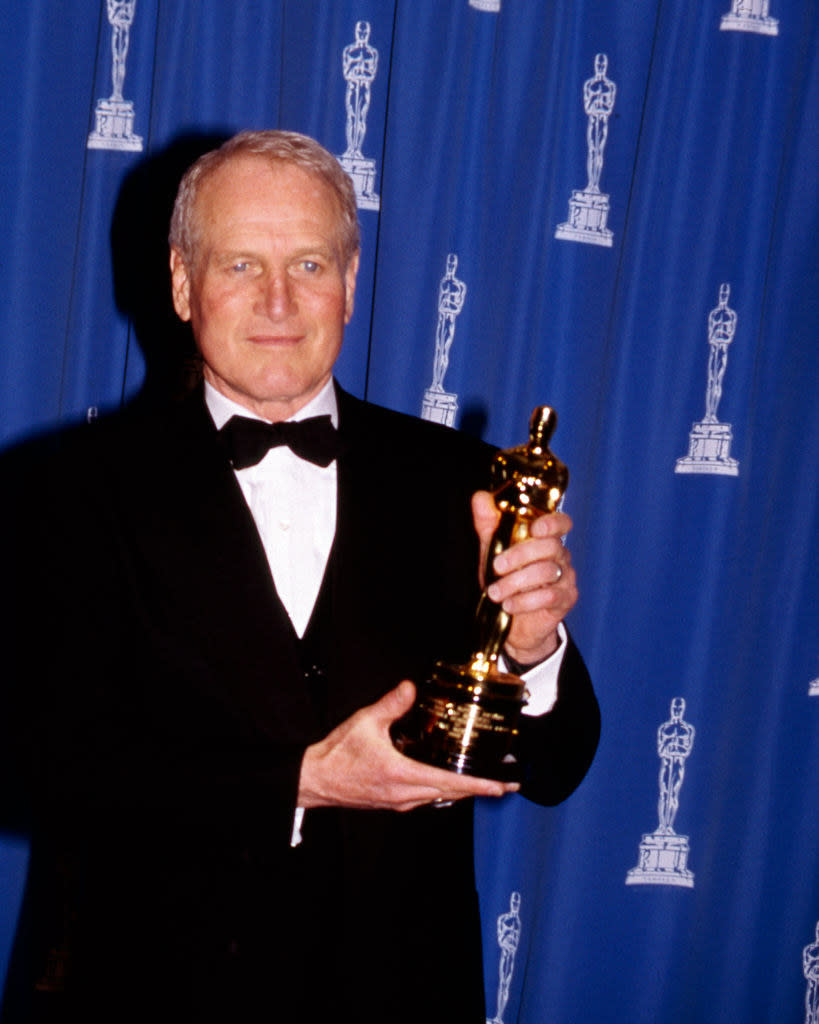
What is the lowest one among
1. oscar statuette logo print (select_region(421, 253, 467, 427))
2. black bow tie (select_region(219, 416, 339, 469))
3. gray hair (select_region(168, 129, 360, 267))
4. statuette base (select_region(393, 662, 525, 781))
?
statuette base (select_region(393, 662, 525, 781))

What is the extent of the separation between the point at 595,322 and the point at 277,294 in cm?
131

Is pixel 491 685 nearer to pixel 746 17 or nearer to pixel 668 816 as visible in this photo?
pixel 668 816

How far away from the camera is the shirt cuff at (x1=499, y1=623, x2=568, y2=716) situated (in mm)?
1631

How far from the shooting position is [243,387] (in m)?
1.78

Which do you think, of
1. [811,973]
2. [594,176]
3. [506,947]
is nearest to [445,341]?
[594,176]

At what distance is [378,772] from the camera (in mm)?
1368

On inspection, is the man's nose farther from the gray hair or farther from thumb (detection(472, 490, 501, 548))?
thumb (detection(472, 490, 501, 548))

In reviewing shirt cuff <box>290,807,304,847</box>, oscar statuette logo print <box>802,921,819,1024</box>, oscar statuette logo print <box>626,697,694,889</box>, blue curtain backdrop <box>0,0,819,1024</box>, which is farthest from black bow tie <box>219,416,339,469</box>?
oscar statuette logo print <box>802,921,819,1024</box>

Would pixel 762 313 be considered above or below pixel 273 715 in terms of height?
above

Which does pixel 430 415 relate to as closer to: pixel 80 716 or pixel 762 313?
pixel 762 313

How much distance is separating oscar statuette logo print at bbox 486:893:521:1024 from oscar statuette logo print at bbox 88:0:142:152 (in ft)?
7.44

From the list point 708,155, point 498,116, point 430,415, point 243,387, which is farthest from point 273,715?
point 708,155

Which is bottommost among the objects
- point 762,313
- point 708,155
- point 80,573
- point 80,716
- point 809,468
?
point 80,716

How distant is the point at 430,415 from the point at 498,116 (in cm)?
81
